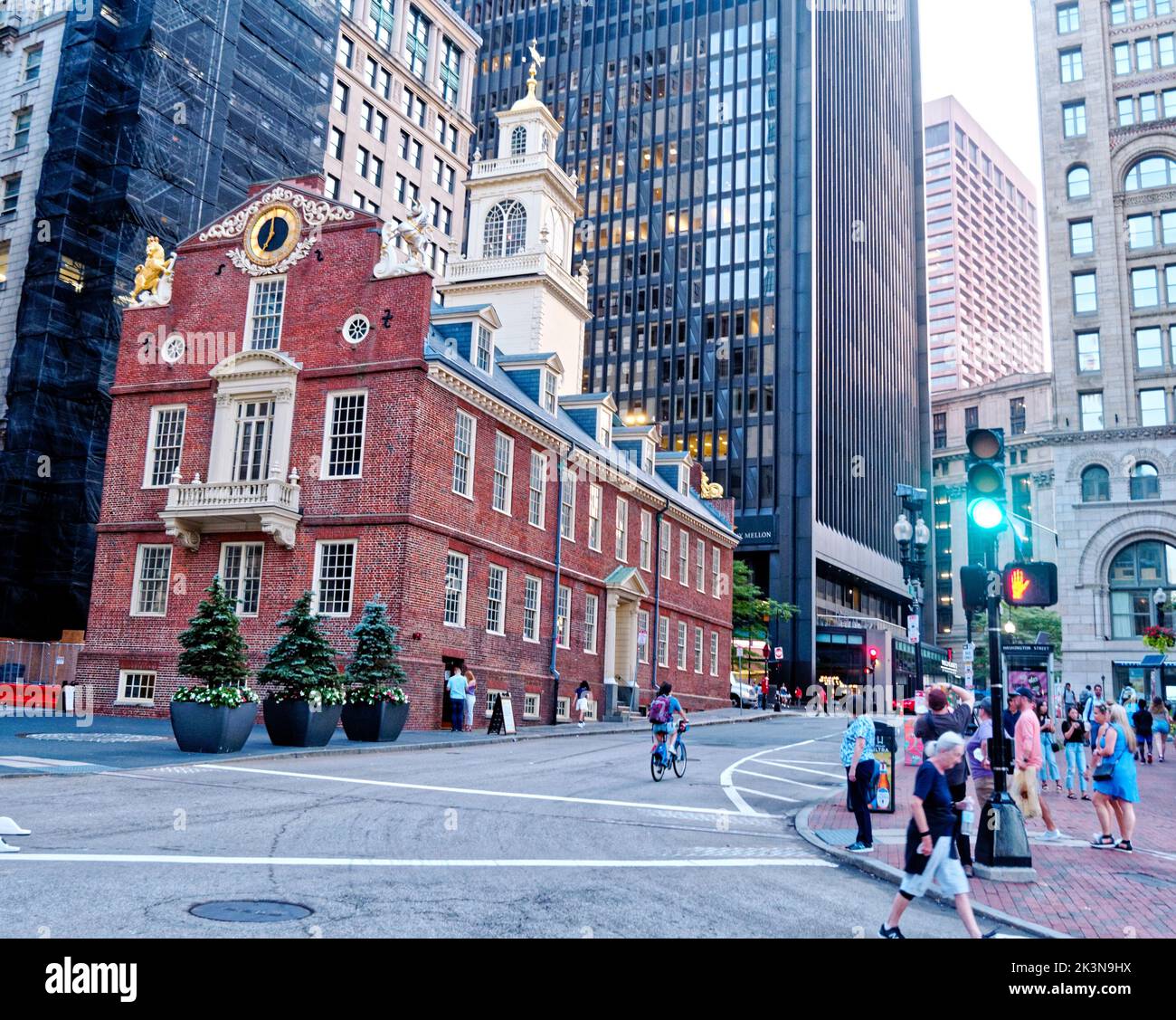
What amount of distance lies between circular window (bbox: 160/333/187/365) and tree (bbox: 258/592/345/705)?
14.6 m

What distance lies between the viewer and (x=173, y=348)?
32.5 m

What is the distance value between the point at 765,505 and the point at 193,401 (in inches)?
2400

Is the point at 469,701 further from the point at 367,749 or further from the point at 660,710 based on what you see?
the point at 660,710

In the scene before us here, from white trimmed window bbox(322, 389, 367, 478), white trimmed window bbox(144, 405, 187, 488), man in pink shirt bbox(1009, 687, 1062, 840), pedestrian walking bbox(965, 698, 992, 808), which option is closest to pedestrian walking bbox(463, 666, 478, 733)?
white trimmed window bbox(322, 389, 367, 478)

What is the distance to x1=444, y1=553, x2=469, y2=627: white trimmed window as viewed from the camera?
98.1ft

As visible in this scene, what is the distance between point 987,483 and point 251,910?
8747 millimetres

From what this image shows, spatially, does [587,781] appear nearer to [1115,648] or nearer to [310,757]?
[310,757]

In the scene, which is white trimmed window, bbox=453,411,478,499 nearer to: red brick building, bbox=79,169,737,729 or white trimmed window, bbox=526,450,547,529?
red brick building, bbox=79,169,737,729

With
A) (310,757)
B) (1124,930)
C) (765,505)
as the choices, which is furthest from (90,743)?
(765,505)

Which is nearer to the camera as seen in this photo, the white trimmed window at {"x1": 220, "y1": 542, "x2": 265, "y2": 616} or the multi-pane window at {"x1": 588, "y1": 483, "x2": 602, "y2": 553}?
the white trimmed window at {"x1": 220, "y1": 542, "x2": 265, "y2": 616}

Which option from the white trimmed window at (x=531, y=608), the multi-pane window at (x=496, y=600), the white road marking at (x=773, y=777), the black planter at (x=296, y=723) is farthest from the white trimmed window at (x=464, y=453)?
the white road marking at (x=773, y=777)

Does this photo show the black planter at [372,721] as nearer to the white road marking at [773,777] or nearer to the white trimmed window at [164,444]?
the white road marking at [773,777]

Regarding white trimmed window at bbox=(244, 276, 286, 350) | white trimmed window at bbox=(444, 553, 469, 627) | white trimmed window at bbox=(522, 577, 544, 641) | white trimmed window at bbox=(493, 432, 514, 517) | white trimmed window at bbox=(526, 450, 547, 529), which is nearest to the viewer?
white trimmed window at bbox=(444, 553, 469, 627)

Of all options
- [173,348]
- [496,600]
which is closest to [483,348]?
[496,600]
